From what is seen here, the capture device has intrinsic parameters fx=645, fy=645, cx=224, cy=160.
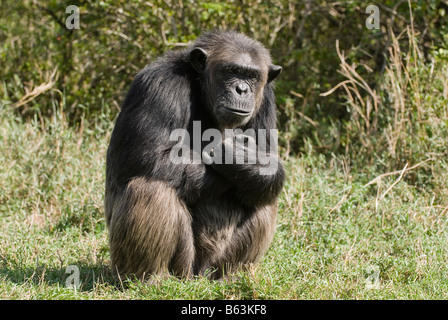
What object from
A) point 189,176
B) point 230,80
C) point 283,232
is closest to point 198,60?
point 230,80

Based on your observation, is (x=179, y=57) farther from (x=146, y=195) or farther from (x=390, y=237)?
(x=390, y=237)

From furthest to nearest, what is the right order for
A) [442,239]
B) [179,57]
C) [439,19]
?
[439,19] → [442,239] → [179,57]

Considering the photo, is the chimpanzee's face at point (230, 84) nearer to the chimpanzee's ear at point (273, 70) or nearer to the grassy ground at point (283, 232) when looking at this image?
the chimpanzee's ear at point (273, 70)

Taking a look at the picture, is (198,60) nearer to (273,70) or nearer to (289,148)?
(273,70)

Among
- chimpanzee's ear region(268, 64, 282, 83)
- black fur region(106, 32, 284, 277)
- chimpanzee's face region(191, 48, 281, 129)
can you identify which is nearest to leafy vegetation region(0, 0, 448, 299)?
black fur region(106, 32, 284, 277)

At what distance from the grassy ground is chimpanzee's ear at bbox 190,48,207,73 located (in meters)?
2.06

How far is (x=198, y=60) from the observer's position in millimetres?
6504

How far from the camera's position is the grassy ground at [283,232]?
18.8ft

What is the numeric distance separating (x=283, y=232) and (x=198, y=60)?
2.40m

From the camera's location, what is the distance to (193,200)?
6.18m

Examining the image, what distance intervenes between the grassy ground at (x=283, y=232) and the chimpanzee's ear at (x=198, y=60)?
2.06m

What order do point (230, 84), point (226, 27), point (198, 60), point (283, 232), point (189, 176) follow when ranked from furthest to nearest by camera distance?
point (226, 27) → point (283, 232) → point (198, 60) → point (230, 84) → point (189, 176)
